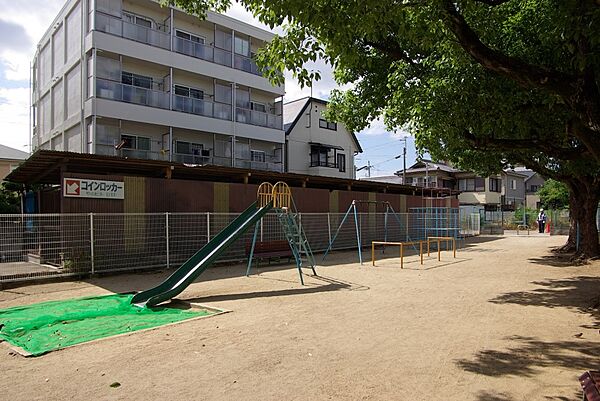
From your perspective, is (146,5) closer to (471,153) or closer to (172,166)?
(172,166)

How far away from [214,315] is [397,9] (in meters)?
A: 5.40

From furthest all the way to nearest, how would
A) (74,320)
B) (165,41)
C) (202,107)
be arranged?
(202,107) → (165,41) → (74,320)

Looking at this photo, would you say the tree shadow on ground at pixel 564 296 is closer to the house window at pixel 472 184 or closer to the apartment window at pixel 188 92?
the apartment window at pixel 188 92

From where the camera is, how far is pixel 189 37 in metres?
26.4

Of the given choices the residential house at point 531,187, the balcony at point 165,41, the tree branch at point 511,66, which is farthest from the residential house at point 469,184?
the tree branch at point 511,66

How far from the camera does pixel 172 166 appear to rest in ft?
46.7

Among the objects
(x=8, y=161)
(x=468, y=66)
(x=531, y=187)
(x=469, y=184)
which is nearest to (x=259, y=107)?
(x=8, y=161)

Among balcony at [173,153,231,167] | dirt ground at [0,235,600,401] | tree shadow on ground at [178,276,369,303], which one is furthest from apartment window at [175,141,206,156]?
tree shadow on ground at [178,276,369,303]

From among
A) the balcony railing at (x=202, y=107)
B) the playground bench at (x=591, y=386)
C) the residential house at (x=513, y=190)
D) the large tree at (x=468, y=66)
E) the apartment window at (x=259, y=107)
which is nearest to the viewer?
the playground bench at (x=591, y=386)

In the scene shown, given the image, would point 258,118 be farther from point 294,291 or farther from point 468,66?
point 468,66

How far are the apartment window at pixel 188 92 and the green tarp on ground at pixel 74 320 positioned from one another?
18907 millimetres

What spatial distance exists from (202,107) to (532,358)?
2371cm

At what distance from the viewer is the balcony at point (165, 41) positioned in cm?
2245

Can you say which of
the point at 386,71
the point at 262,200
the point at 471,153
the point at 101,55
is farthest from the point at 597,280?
the point at 101,55
